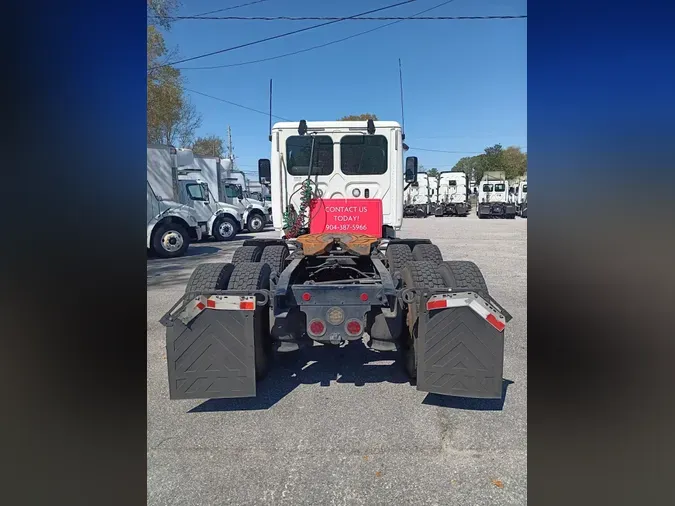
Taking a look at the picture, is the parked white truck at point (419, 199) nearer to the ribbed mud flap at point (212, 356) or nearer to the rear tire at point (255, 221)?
the rear tire at point (255, 221)

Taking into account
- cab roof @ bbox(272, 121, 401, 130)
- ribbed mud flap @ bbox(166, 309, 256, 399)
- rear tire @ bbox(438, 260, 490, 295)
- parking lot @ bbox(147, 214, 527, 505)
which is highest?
cab roof @ bbox(272, 121, 401, 130)

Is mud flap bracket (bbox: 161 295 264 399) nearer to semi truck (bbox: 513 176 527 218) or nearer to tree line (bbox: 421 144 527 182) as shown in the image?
semi truck (bbox: 513 176 527 218)

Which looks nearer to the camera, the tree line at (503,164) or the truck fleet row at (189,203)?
the truck fleet row at (189,203)

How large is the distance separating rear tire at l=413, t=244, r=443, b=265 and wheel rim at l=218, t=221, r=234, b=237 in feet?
44.2

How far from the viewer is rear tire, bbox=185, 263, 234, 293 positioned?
345 centimetres

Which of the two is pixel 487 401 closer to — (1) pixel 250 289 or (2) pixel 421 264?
(2) pixel 421 264

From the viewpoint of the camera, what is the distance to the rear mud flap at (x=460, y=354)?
318cm

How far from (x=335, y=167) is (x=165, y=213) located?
8.92 meters

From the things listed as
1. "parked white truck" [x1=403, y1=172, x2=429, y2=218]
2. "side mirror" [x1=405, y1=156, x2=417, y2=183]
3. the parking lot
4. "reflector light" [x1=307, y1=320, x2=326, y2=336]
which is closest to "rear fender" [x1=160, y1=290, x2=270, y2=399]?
the parking lot

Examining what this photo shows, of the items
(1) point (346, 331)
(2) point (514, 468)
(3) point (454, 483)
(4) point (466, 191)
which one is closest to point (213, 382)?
(1) point (346, 331)

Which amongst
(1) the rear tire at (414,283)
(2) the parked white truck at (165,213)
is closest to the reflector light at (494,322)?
(1) the rear tire at (414,283)

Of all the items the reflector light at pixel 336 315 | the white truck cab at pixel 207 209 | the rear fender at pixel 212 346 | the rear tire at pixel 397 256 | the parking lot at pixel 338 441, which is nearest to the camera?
→ the parking lot at pixel 338 441

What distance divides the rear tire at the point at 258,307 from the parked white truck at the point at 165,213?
1004cm

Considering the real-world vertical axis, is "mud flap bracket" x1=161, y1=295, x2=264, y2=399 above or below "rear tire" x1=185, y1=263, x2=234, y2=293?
below
